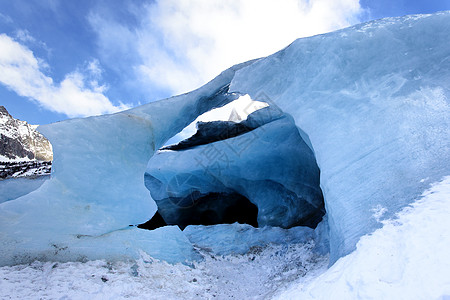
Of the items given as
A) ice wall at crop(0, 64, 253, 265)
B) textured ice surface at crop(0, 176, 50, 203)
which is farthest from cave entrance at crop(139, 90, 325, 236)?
textured ice surface at crop(0, 176, 50, 203)

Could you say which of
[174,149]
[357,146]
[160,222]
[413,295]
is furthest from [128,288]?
[160,222]

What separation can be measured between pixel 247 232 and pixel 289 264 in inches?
49.0

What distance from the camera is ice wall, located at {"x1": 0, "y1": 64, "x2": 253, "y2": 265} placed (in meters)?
3.09

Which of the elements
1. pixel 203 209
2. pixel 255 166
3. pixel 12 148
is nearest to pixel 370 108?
pixel 255 166

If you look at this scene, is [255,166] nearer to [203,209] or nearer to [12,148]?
[203,209]

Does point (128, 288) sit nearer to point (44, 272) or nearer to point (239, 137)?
point (44, 272)

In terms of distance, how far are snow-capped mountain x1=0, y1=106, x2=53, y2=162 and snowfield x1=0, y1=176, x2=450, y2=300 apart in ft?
140

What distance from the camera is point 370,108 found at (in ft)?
10.0

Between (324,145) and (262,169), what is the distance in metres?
3.15

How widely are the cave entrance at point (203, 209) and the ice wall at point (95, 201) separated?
136 inches

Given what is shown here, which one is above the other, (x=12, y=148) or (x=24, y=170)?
(x=12, y=148)

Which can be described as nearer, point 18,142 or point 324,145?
point 324,145

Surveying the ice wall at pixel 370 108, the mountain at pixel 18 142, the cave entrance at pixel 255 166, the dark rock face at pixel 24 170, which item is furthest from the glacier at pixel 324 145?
the mountain at pixel 18 142

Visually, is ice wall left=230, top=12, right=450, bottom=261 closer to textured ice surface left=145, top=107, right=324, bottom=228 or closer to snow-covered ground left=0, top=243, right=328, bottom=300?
snow-covered ground left=0, top=243, right=328, bottom=300
